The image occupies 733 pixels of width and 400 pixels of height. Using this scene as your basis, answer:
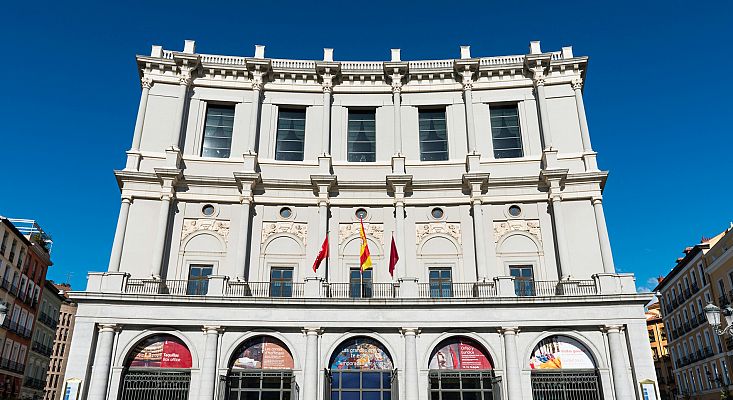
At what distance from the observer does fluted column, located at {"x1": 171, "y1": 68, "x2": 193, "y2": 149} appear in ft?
94.9

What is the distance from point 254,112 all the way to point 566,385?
19738mm

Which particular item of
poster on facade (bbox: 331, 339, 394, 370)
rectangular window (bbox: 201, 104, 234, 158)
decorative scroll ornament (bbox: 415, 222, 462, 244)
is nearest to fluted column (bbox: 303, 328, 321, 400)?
poster on facade (bbox: 331, 339, 394, 370)

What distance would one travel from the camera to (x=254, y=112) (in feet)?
98.2

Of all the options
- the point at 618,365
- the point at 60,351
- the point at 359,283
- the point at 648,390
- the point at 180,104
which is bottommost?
the point at 648,390

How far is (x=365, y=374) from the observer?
23.6 meters

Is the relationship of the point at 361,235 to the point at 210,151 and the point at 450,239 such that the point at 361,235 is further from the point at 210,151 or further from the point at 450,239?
the point at 210,151

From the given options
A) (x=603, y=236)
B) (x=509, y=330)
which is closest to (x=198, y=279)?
(x=509, y=330)

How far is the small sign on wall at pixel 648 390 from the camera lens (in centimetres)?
2186

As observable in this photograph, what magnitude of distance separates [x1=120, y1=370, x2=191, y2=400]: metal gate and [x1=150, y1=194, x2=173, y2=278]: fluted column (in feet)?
14.8

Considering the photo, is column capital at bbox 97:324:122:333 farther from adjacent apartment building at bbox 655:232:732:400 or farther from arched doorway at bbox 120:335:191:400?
adjacent apartment building at bbox 655:232:732:400

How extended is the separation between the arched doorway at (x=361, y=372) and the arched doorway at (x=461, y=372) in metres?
1.80

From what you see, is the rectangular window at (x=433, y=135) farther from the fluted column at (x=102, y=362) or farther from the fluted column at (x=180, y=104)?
the fluted column at (x=102, y=362)

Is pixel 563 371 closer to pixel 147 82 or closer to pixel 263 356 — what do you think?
pixel 263 356

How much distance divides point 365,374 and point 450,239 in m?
7.93
